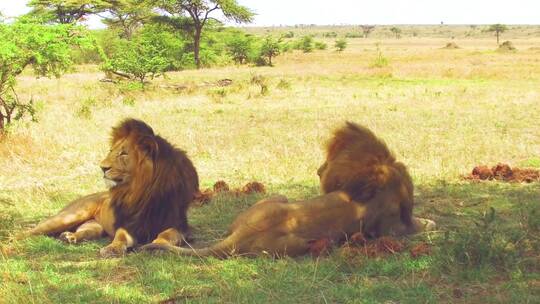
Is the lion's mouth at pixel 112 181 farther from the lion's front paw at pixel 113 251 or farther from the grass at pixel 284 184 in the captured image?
the grass at pixel 284 184

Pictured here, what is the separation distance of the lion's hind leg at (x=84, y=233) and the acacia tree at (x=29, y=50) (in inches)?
217

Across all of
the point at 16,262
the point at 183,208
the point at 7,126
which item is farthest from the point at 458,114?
the point at 16,262

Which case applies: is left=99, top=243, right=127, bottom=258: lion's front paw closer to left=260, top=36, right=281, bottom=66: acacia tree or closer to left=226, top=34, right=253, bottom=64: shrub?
left=260, top=36, right=281, bottom=66: acacia tree

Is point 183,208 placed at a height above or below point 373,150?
below

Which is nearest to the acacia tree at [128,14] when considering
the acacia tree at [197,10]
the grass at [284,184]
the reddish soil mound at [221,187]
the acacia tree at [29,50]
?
the acacia tree at [197,10]

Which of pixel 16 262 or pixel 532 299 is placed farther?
pixel 16 262

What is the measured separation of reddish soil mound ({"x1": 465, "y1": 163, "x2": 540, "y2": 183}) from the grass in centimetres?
25

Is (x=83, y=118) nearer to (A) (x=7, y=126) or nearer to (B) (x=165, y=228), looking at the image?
(A) (x=7, y=126)

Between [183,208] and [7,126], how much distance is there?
6.85 metres

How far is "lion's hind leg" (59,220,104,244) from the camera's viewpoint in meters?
5.84

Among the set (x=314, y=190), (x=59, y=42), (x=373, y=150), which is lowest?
(x=314, y=190)

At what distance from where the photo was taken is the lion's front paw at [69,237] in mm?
5820

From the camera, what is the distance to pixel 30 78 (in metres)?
30.1

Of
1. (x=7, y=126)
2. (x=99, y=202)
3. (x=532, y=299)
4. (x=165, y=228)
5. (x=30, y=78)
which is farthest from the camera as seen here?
(x=30, y=78)
